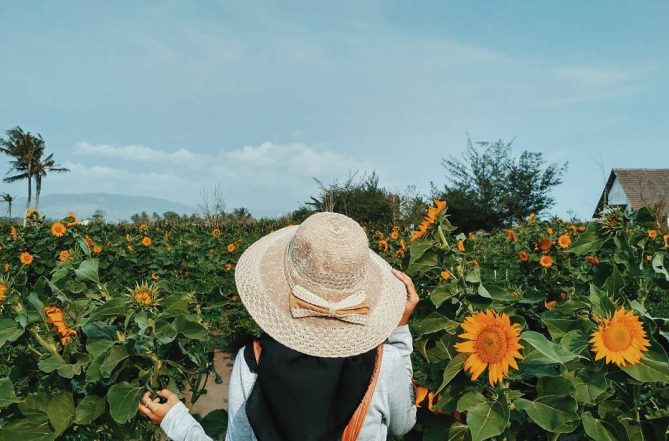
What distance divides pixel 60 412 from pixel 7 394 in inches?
5.8

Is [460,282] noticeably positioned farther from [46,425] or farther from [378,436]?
[46,425]

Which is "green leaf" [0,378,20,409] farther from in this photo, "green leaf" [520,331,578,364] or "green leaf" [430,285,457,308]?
"green leaf" [520,331,578,364]

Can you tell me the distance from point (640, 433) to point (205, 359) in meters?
1.18

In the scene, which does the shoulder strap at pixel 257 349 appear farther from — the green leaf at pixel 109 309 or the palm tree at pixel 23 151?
the palm tree at pixel 23 151

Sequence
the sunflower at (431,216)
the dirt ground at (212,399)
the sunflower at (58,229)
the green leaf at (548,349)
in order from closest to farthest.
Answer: the green leaf at (548,349) → the sunflower at (431,216) → the dirt ground at (212,399) → the sunflower at (58,229)

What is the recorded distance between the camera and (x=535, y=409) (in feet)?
4.59

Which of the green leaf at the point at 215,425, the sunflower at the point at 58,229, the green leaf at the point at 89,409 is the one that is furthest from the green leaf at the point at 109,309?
the sunflower at the point at 58,229

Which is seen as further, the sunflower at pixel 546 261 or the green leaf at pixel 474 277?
the sunflower at pixel 546 261

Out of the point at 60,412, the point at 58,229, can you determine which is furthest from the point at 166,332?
the point at 58,229

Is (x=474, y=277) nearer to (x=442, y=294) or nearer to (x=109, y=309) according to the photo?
(x=442, y=294)

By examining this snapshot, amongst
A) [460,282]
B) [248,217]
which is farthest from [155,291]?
[248,217]

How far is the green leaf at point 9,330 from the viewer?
1608mm

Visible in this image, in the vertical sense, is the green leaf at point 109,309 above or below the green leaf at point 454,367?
above

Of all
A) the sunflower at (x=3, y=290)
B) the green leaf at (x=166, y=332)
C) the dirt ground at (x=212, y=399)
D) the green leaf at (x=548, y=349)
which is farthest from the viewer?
the dirt ground at (x=212, y=399)
